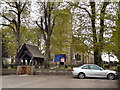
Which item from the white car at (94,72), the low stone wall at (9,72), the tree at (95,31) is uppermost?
the tree at (95,31)

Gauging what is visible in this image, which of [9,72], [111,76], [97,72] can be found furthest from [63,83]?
[9,72]

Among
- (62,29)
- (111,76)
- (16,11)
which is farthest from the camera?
(62,29)

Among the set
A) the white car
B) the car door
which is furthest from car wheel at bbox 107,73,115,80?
the car door

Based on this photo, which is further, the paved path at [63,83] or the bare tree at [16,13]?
the bare tree at [16,13]

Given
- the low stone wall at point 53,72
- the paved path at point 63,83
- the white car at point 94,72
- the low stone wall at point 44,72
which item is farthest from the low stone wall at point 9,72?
the white car at point 94,72

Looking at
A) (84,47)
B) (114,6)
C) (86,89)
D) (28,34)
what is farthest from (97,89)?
(28,34)

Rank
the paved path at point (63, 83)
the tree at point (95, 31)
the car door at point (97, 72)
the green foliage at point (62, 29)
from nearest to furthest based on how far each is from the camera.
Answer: the paved path at point (63, 83), the car door at point (97, 72), the tree at point (95, 31), the green foliage at point (62, 29)

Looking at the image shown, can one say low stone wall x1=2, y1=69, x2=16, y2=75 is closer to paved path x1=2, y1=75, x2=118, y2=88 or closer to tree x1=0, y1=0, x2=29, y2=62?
tree x1=0, y1=0, x2=29, y2=62

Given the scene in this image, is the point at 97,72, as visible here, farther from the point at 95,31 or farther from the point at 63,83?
the point at 95,31

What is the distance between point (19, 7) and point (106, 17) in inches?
488

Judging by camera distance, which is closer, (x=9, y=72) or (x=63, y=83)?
(x=63, y=83)

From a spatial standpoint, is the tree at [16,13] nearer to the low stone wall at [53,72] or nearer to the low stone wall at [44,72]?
the low stone wall at [44,72]

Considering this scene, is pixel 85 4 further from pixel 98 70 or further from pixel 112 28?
pixel 98 70

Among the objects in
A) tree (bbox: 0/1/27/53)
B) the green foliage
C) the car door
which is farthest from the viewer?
tree (bbox: 0/1/27/53)
